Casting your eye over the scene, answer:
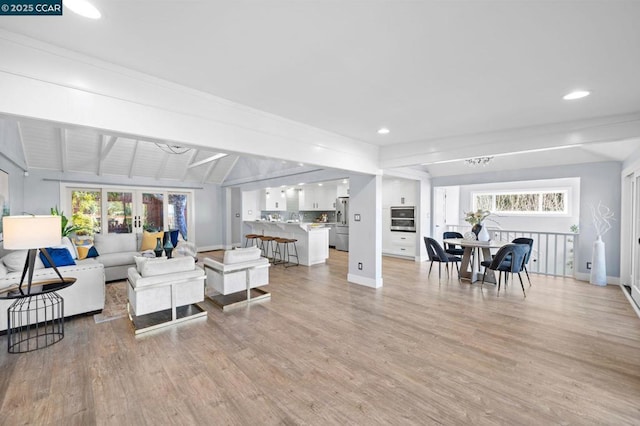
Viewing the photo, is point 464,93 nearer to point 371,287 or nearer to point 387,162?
point 387,162

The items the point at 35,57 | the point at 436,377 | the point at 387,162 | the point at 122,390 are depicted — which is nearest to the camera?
the point at 35,57

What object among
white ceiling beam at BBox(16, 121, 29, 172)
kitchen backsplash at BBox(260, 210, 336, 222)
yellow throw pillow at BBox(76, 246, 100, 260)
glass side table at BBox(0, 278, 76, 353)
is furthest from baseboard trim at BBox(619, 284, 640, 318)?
white ceiling beam at BBox(16, 121, 29, 172)

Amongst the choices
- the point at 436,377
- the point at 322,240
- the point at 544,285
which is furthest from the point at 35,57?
the point at 544,285

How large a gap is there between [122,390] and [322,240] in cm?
542

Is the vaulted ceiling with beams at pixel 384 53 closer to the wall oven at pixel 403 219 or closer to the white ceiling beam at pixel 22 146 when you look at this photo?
the wall oven at pixel 403 219

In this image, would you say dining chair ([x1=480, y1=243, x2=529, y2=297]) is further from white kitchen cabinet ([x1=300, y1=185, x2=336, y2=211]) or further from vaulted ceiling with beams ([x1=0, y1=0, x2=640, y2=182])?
white kitchen cabinet ([x1=300, y1=185, x2=336, y2=211])

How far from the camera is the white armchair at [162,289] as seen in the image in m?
3.27

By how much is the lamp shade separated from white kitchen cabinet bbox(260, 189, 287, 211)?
23.6 feet

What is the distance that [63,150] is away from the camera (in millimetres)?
6223

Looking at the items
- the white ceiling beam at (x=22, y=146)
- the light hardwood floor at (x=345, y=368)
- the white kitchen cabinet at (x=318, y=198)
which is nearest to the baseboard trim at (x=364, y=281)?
the light hardwood floor at (x=345, y=368)

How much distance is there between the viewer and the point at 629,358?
267 centimetres

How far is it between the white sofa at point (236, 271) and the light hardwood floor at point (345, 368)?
0.38m

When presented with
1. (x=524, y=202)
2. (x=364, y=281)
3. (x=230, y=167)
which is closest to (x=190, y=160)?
(x=230, y=167)

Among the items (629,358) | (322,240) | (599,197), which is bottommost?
(629,358)
